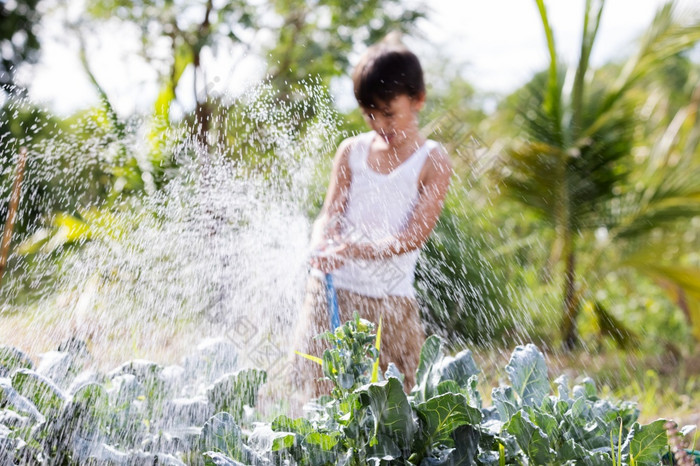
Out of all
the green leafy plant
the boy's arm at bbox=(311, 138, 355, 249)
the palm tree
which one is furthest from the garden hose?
the palm tree

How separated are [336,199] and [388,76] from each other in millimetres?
547

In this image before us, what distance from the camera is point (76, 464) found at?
1123mm

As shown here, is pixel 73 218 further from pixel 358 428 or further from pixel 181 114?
pixel 358 428

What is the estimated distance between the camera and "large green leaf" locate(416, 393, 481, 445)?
1.06 m

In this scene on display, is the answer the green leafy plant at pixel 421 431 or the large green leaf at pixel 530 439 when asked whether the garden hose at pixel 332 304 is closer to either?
the green leafy plant at pixel 421 431

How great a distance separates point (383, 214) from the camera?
2627mm

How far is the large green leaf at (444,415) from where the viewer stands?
1059 millimetres

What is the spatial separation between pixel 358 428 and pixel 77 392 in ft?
1.62

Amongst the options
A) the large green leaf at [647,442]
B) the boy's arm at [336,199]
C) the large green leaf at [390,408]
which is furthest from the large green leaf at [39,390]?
the boy's arm at [336,199]

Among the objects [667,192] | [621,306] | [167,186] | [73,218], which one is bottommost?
[621,306]

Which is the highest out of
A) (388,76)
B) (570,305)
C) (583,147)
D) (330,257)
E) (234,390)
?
(388,76)

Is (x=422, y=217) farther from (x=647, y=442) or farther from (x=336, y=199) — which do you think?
(x=647, y=442)

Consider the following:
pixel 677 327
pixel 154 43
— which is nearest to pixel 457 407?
pixel 154 43

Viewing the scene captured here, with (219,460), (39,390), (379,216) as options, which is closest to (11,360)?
(39,390)
